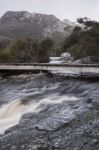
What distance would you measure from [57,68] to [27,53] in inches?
1285

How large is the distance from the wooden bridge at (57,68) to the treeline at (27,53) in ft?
73.9

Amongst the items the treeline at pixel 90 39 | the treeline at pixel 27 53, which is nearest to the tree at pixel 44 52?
the treeline at pixel 27 53

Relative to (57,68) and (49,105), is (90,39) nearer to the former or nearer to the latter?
(57,68)

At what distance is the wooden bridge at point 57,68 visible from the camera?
37781 mm

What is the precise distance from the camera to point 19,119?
838 inches

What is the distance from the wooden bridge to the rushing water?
2301 mm

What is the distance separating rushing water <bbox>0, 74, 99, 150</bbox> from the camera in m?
19.1

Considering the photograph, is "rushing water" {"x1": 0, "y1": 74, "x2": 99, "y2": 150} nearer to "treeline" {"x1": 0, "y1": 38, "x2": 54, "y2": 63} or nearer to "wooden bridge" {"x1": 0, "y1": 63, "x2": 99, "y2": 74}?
"wooden bridge" {"x1": 0, "y1": 63, "x2": 99, "y2": 74}

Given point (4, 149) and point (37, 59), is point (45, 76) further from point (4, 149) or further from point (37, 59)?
point (37, 59)

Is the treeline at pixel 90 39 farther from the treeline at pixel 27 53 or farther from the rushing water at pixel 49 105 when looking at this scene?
the rushing water at pixel 49 105

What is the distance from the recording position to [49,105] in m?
23.8

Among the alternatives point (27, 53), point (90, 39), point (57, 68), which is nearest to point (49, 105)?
point (57, 68)

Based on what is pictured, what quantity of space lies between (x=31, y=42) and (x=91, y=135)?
62.7m

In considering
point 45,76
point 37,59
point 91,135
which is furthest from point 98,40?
point 91,135
